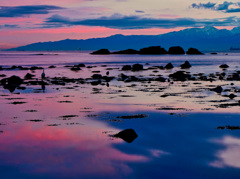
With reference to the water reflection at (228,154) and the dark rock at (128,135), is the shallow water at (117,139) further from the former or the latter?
the dark rock at (128,135)

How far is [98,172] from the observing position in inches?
463

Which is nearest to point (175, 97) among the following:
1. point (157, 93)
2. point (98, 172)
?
point (157, 93)

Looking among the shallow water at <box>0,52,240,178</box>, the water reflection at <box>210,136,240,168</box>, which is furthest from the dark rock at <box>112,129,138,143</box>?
the water reflection at <box>210,136,240,168</box>

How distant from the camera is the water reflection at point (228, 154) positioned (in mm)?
12398

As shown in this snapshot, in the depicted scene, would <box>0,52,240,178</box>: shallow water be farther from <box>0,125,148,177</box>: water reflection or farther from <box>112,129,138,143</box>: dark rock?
<box>112,129,138,143</box>: dark rock

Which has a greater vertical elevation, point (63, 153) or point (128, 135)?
point (128, 135)

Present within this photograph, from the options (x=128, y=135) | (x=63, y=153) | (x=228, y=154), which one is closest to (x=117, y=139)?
(x=128, y=135)

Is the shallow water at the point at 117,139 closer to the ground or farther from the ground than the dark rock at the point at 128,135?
closer to the ground

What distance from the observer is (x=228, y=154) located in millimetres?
13508

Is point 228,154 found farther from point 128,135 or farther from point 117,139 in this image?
point 117,139

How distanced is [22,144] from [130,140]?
4846mm

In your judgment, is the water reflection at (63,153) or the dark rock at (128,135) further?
the dark rock at (128,135)

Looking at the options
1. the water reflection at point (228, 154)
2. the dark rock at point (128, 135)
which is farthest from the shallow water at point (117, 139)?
the dark rock at point (128, 135)

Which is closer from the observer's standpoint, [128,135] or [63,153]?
[63,153]
